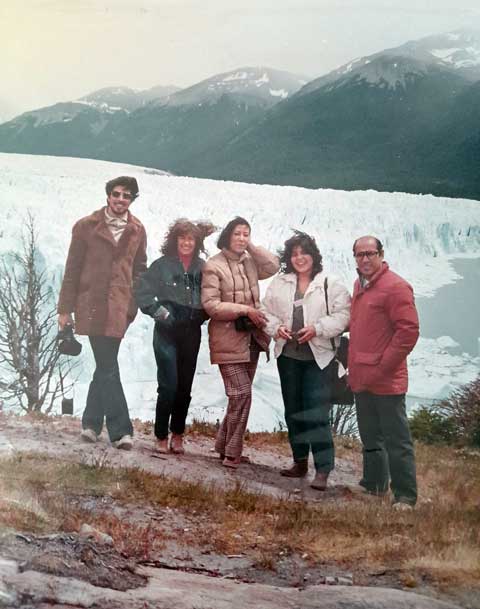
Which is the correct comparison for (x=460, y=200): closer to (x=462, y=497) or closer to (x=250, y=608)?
(x=462, y=497)

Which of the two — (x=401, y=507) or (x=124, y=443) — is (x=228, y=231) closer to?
(x=124, y=443)

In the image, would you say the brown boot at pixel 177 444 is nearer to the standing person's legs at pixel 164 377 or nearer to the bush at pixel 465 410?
the standing person's legs at pixel 164 377

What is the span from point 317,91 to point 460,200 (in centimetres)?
105

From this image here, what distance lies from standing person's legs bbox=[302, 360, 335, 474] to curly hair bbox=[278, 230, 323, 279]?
53 centimetres

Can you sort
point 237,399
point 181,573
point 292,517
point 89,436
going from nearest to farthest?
1. point 181,573
2. point 292,517
3. point 237,399
4. point 89,436

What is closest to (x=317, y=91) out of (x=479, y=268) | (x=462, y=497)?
(x=479, y=268)

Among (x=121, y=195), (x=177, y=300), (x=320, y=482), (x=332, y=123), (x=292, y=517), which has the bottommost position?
(x=292, y=517)

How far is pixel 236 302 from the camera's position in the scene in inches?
187

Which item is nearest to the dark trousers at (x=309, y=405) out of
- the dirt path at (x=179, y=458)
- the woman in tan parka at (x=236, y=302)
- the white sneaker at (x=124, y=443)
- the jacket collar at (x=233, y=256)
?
the dirt path at (x=179, y=458)

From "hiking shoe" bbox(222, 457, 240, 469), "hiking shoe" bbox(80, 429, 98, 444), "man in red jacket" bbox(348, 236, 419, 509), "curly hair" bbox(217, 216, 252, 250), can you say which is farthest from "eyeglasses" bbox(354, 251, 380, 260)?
"hiking shoe" bbox(80, 429, 98, 444)

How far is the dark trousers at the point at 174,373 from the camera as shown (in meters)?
4.81

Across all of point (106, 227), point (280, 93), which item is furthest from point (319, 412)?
point (280, 93)

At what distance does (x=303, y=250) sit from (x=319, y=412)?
91 centimetres

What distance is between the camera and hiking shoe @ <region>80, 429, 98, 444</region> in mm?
4929
